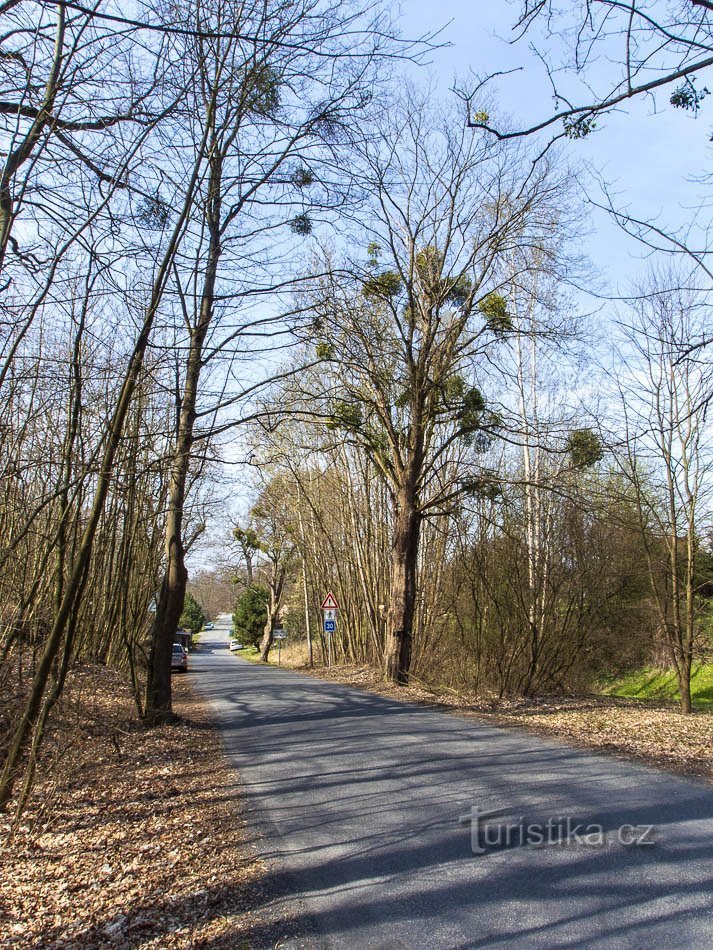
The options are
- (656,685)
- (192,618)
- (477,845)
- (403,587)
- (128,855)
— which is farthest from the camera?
(192,618)

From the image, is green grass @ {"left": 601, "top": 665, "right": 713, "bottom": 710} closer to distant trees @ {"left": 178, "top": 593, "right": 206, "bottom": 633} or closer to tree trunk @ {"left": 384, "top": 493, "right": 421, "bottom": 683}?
tree trunk @ {"left": 384, "top": 493, "right": 421, "bottom": 683}

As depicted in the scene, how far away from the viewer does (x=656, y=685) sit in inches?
939

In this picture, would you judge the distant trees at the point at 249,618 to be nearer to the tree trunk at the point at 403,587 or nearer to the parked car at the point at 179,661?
the parked car at the point at 179,661

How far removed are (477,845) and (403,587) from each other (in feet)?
35.4

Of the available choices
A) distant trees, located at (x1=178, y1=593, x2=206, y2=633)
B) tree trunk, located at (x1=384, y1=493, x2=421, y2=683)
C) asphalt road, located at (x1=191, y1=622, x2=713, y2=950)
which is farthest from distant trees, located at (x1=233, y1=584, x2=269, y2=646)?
asphalt road, located at (x1=191, y1=622, x2=713, y2=950)

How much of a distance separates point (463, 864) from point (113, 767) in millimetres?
4949

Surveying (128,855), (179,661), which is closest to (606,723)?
(128,855)

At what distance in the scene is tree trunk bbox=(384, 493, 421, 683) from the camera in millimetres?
15578

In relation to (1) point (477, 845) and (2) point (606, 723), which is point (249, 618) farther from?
(1) point (477, 845)

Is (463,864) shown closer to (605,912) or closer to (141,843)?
(605,912)

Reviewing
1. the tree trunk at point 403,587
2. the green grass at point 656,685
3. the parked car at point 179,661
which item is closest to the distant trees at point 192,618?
the parked car at point 179,661

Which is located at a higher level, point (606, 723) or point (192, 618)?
point (606, 723)

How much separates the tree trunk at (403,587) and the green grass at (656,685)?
10.9m

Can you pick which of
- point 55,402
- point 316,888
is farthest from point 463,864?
point 55,402
